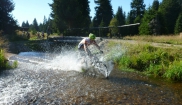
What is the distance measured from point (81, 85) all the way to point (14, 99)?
3.08 m

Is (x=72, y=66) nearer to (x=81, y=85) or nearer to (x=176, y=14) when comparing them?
(x=81, y=85)

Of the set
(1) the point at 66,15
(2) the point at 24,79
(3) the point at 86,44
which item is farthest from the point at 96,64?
(1) the point at 66,15

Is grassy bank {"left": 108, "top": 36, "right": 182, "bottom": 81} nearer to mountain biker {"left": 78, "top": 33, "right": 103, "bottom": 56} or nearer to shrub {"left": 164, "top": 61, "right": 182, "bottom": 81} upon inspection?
shrub {"left": 164, "top": 61, "right": 182, "bottom": 81}

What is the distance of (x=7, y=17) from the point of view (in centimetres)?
3741

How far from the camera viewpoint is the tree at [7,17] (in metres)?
36.6

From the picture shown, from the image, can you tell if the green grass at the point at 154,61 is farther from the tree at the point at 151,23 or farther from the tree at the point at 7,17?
the tree at the point at 151,23

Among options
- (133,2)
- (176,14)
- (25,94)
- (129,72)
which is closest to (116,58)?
(129,72)

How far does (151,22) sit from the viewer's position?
43.8 m

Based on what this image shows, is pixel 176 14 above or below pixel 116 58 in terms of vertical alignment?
above

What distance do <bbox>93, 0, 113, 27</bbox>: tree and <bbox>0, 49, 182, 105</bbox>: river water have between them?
56.0 metres

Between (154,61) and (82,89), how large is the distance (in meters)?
5.69

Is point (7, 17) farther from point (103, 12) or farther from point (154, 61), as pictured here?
point (103, 12)

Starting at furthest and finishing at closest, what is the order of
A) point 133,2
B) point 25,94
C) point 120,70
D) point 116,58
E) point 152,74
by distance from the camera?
point 133,2 → point 116,58 → point 120,70 → point 152,74 → point 25,94

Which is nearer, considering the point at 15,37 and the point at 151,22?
the point at 15,37
